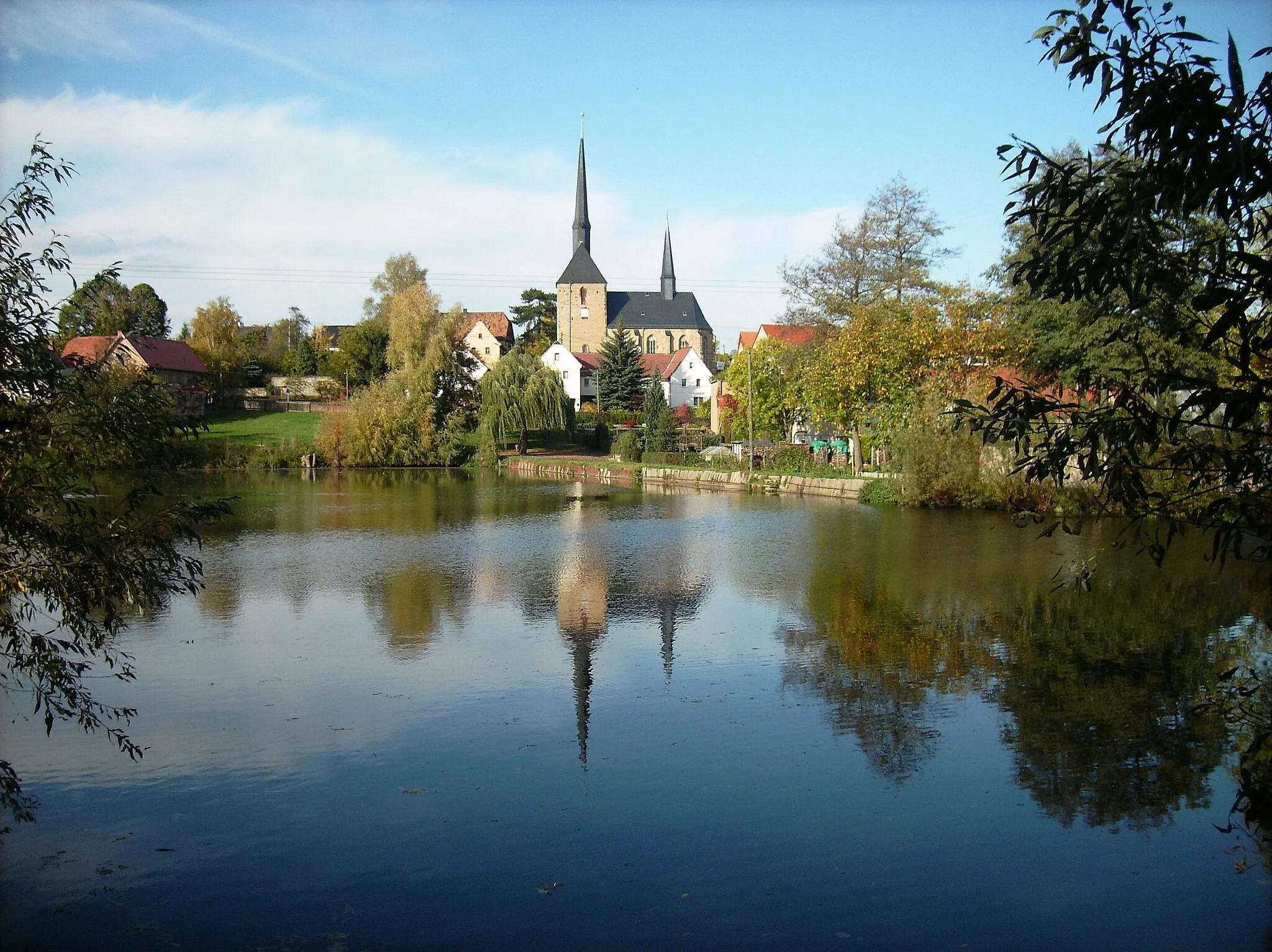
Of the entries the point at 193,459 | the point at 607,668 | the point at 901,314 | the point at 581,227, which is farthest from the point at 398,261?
the point at 607,668

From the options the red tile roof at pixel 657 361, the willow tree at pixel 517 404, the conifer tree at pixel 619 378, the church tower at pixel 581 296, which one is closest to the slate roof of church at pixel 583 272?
the church tower at pixel 581 296

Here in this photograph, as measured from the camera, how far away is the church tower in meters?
93.4

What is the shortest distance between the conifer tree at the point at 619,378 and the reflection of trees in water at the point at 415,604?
48453 mm

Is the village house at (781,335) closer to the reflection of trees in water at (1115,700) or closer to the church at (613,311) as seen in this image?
the church at (613,311)

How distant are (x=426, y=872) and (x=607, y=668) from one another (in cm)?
467

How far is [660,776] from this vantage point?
Answer: 23.1 ft

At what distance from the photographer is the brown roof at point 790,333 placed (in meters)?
43.4

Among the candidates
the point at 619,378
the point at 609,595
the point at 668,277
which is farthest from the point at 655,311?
the point at 609,595

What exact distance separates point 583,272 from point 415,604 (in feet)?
270

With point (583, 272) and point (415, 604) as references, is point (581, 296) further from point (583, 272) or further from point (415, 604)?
point (415, 604)

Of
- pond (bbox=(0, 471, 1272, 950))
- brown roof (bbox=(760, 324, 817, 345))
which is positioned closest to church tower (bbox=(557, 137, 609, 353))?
brown roof (bbox=(760, 324, 817, 345))

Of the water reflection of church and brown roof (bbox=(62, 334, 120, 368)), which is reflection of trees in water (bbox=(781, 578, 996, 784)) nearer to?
the water reflection of church

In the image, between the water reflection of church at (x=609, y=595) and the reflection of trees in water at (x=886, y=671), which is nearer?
the reflection of trees in water at (x=886, y=671)

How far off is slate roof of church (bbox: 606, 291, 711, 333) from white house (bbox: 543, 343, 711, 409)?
19.5 m
